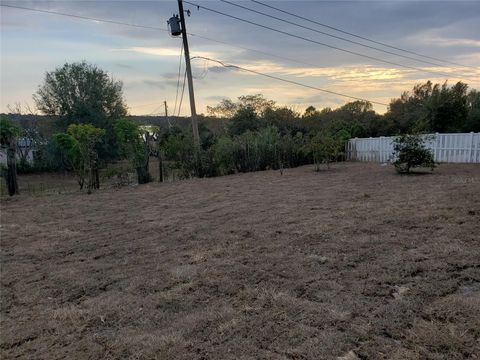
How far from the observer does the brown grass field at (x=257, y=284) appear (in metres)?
2.21

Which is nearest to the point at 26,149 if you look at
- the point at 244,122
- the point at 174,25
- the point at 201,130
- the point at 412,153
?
the point at 201,130

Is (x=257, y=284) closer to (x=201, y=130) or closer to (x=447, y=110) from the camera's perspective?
(x=447, y=110)

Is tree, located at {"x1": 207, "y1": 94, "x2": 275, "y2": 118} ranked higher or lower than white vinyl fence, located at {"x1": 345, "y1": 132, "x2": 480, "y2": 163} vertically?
higher

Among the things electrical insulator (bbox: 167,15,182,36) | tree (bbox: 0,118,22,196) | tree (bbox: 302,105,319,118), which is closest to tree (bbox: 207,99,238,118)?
tree (bbox: 302,105,319,118)

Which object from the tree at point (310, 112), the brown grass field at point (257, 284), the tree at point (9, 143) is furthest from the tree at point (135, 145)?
the tree at point (310, 112)

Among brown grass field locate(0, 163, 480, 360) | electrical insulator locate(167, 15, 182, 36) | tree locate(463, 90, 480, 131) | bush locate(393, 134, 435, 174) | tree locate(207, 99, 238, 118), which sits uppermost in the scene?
electrical insulator locate(167, 15, 182, 36)

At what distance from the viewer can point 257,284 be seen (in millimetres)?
3090

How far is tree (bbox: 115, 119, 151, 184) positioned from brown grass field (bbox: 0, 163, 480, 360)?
645cm

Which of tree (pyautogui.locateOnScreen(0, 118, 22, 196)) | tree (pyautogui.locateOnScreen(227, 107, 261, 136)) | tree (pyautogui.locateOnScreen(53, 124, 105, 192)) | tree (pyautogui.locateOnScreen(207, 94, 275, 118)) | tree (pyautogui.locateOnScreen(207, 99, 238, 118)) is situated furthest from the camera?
tree (pyautogui.locateOnScreen(207, 99, 238, 118))

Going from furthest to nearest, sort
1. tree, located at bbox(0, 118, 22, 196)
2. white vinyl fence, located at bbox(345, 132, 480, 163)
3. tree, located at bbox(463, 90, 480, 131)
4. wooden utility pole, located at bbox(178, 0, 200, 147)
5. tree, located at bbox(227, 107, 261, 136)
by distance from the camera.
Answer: tree, located at bbox(227, 107, 261, 136) < tree, located at bbox(463, 90, 480, 131) < wooden utility pole, located at bbox(178, 0, 200, 147) < white vinyl fence, located at bbox(345, 132, 480, 163) < tree, located at bbox(0, 118, 22, 196)

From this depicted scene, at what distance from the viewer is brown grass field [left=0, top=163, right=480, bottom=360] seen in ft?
7.27

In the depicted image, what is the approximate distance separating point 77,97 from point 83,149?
13605 millimetres

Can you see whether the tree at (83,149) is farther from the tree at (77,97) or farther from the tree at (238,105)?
the tree at (238,105)

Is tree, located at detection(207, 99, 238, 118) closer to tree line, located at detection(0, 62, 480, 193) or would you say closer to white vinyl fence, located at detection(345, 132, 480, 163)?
tree line, located at detection(0, 62, 480, 193)
